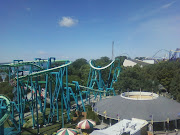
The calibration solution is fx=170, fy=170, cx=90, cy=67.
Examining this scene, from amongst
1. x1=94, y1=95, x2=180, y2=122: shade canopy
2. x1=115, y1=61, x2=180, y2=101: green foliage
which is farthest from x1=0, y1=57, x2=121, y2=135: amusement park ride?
x1=94, y1=95, x2=180, y2=122: shade canopy

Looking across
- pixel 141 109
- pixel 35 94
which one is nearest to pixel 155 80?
pixel 141 109

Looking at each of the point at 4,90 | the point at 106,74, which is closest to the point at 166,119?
the point at 4,90

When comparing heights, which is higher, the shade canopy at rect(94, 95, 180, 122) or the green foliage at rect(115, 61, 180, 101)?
the green foliage at rect(115, 61, 180, 101)

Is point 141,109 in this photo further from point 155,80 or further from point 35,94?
point 155,80

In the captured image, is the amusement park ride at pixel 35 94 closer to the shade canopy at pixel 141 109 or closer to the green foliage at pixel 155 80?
the green foliage at pixel 155 80

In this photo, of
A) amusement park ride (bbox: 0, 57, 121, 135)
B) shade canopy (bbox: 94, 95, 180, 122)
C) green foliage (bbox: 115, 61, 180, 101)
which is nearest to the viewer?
shade canopy (bbox: 94, 95, 180, 122)

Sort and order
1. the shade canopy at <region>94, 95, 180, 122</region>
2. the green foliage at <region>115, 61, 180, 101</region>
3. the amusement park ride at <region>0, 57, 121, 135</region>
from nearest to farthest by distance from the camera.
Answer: the shade canopy at <region>94, 95, 180, 122</region> → the amusement park ride at <region>0, 57, 121, 135</region> → the green foliage at <region>115, 61, 180, 101</region>

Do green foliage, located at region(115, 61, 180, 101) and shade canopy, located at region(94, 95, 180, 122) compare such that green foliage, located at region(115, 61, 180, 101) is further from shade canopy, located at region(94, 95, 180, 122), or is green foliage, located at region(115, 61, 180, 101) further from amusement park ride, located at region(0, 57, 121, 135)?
shade canopy, located at region(94, 95, 180, 122)

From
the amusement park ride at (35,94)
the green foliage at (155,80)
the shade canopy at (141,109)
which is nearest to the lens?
the shade canopy at (141,109)

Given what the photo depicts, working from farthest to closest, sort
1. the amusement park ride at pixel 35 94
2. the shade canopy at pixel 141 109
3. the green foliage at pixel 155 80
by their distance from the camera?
the green foliage at pixel 155 80
the amusement park ride at pixel 35 94
the shade canopy at pixel 141 109

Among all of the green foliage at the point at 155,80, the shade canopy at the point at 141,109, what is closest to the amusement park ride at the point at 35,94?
the green foliage at the point at 155,80

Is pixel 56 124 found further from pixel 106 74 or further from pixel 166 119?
pixel 106 74

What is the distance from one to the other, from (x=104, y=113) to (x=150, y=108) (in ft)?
18.1

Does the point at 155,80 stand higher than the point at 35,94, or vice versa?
the point at 155,80
